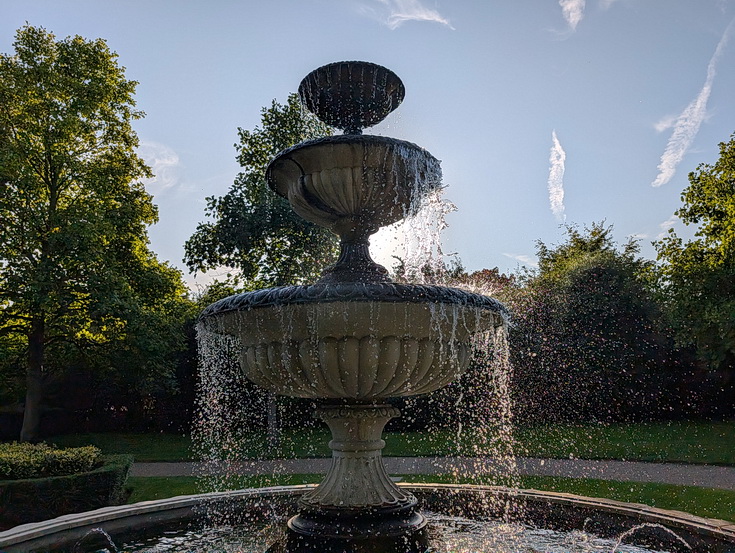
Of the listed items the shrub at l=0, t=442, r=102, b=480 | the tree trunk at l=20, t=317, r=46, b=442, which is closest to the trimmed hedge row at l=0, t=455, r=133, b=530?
the shrub at l=0, t=442, r=102, b=480

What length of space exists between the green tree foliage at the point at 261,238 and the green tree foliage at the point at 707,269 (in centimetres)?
1105

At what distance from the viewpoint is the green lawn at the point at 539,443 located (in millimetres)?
12906

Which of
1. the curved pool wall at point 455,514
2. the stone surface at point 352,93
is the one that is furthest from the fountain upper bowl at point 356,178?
the curved pool wall at point 455,514

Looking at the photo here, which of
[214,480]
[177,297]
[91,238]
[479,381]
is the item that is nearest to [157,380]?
[177,297]

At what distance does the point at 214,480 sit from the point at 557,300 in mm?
14293

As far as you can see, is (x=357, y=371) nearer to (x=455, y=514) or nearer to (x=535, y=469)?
(x=455, y=514)

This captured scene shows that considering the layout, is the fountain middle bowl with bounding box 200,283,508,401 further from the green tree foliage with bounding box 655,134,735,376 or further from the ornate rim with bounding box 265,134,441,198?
the green tree foliage with bounding box 655,134,735,376

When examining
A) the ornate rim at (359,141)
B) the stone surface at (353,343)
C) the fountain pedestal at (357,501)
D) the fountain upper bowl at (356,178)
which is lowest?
the fountain pedestal at (357,501)

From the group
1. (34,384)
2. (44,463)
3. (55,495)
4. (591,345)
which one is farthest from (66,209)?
(591,345)

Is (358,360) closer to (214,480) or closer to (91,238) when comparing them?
(214,480)

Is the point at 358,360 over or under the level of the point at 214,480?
over

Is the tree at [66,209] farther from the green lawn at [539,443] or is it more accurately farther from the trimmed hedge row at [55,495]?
the trimmed hedge row at [55,495]

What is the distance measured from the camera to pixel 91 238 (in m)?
14.9

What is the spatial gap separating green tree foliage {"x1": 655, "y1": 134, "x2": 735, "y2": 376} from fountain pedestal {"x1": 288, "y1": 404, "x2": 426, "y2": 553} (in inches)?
564
